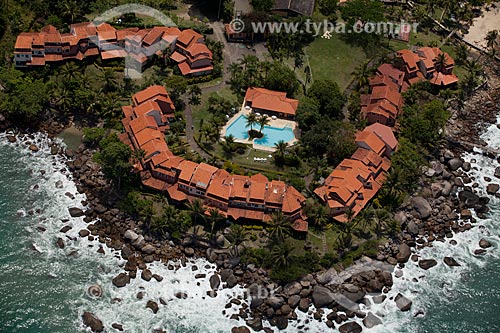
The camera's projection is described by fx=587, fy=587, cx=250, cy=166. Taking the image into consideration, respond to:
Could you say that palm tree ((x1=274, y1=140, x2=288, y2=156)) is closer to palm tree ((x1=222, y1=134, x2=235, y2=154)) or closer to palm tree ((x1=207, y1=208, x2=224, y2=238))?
palm tree ((x1=222, y1=134, x2=235, y2=154))

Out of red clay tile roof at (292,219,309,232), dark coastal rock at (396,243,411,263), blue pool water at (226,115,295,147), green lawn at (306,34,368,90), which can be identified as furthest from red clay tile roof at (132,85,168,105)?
dark coastal rock at (396,243,411,263)

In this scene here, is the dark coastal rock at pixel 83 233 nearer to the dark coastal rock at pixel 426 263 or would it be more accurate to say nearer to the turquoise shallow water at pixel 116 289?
the turquoise shallow water at pixel 116 289

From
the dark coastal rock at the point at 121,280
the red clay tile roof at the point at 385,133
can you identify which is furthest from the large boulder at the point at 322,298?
the red clay tile roof at the point at 385,133

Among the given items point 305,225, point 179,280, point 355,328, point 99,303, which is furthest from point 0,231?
point 355,328

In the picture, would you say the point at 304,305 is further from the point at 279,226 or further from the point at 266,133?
the point at 266,133

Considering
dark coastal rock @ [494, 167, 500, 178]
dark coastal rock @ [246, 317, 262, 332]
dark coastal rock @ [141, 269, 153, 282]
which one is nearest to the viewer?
dark coastal rock @ [246, 317, 262, 332]

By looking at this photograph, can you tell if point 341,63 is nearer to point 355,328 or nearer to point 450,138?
point 450,138

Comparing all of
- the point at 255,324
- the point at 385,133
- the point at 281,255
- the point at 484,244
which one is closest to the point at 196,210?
the point at 281,255
